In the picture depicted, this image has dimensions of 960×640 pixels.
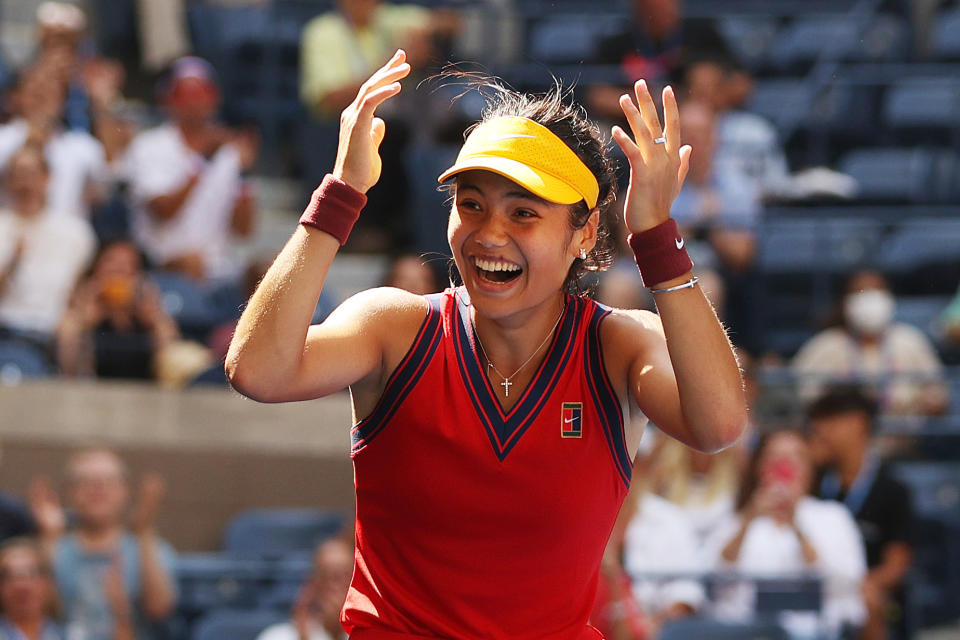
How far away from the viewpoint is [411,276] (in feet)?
23.8

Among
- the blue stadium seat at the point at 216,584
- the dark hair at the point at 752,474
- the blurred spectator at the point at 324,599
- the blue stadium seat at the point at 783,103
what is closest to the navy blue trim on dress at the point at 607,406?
the blurred spectator at the point at 324,599

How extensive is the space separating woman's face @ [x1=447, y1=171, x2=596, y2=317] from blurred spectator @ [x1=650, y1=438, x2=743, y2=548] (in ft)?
12.1

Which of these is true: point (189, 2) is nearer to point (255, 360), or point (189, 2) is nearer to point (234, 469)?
point (234, 469)

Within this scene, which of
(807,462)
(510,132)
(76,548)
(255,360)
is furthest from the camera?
(807,462)

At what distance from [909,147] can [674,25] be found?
80.4 inches

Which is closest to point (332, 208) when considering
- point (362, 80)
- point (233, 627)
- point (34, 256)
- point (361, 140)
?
point (361, 140)

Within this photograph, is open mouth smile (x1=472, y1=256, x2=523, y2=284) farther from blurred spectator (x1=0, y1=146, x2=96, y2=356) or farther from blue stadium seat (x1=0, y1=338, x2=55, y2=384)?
blurred spectator (x1=0, y1=146, x2=96, y2=356)

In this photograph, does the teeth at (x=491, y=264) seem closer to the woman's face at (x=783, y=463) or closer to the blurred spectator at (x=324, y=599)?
the blurred spectator at (x=324, y=599)

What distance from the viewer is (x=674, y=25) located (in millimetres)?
9055

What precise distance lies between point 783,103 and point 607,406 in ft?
23.8

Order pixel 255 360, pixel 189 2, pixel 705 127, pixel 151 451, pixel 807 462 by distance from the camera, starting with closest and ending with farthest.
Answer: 1. pixel 255 360
2. pixel 807 462
3. pixel 151 451
4. pixel 705 127
5. pixel 189 2

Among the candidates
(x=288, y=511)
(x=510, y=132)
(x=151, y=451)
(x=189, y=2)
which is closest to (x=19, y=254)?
(x=151, y=451)

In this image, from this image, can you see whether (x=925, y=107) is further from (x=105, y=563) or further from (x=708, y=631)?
(x=105, y=563)

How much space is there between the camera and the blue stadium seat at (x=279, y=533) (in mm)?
6828
